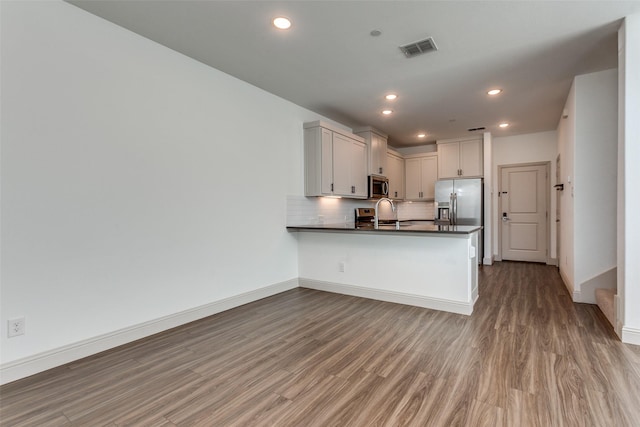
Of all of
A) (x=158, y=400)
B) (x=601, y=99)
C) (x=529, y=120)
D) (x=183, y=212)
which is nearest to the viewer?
(x=158, y=400)

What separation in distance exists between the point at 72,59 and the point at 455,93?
4.14 metres

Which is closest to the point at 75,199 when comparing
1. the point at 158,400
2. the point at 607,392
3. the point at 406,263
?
the point at 158,400

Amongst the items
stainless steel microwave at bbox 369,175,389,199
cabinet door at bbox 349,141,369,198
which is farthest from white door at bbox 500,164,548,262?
cabinet door at bbox 349,141,369,198

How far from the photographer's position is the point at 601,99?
3.60 m

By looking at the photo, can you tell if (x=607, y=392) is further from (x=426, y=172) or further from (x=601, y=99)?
(x=426, y=172)

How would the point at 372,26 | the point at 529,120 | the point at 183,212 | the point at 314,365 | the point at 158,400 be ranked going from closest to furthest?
the point at 158,400 → the point at 314,365 → the point at 372,26 → the point at 183,212 → the point at 529,120

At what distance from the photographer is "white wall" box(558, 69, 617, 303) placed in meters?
3.58

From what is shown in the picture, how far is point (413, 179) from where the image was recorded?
7340 millimetres

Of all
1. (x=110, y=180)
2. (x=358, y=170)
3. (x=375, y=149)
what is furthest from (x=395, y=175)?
(x=110, y=180)

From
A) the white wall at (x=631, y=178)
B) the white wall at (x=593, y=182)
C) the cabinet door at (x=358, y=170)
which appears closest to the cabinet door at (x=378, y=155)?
the cabinet door at (x=358, y=170)

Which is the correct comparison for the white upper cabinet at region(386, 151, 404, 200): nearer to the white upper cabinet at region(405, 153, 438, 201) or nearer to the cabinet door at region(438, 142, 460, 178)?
the white upper cabinet at region(405, 153, 438, 201)

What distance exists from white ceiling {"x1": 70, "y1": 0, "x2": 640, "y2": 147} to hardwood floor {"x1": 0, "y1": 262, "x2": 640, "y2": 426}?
2.70 meters

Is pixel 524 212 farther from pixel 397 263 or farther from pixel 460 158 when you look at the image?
pixel 397 263

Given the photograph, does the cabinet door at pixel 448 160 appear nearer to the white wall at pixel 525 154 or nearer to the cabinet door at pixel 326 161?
the white wall at pixel 525 154
